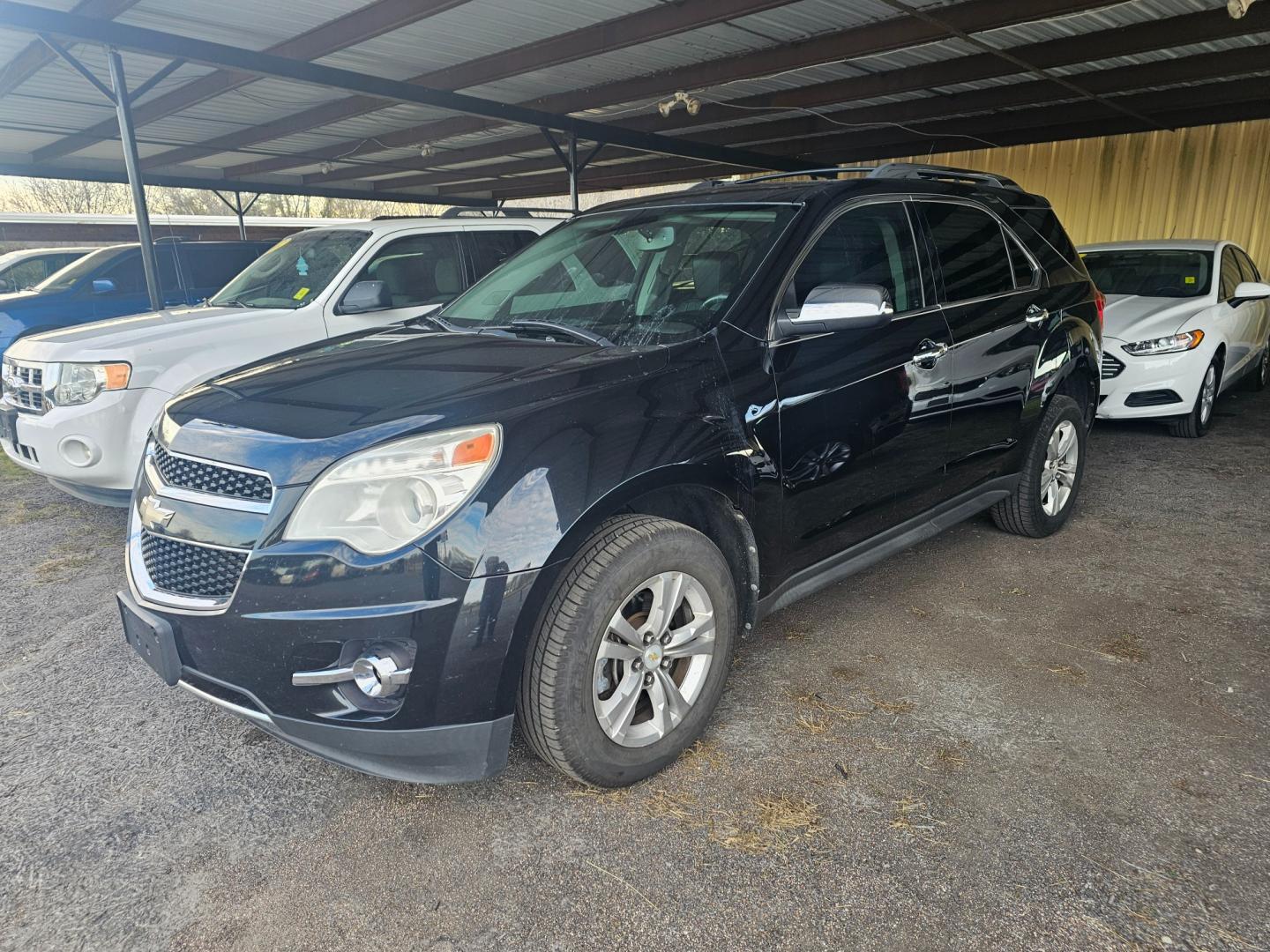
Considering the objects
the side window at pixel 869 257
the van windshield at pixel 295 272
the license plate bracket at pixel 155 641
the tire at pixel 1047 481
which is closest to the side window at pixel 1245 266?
the tire at pixel 1047 481

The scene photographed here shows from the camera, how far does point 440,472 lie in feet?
6.85

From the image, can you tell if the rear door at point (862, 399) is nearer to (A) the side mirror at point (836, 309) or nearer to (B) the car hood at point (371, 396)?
(A) the side mirror at point (836, 309)

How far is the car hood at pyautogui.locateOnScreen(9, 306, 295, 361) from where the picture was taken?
185 inches

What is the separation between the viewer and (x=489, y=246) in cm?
662

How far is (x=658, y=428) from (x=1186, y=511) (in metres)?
4.08

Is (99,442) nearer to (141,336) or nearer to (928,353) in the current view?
(141,336)

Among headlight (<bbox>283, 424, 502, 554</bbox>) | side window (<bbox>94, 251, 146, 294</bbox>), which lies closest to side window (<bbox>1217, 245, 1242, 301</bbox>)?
headlight (<bbox>283, 424, 502, 554</bbox>)

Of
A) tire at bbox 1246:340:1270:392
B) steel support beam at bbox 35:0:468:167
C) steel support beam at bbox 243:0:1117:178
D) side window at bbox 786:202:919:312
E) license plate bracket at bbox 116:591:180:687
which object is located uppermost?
steel support beam at bbox 35:0:468:167

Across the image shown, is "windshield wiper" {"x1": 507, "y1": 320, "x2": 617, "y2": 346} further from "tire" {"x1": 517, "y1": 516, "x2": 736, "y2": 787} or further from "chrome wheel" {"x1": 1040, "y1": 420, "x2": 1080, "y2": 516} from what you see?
"chrome wheel" {"x1": 1040, "y1": 420, "x2": 1080, "y2": 516}

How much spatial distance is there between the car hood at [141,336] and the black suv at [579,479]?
89.9 inches

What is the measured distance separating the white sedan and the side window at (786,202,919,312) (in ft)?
12.8

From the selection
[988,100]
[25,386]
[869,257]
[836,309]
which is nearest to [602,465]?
[836,309]

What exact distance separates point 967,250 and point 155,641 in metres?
3.47

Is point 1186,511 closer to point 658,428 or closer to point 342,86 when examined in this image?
point 658,428
